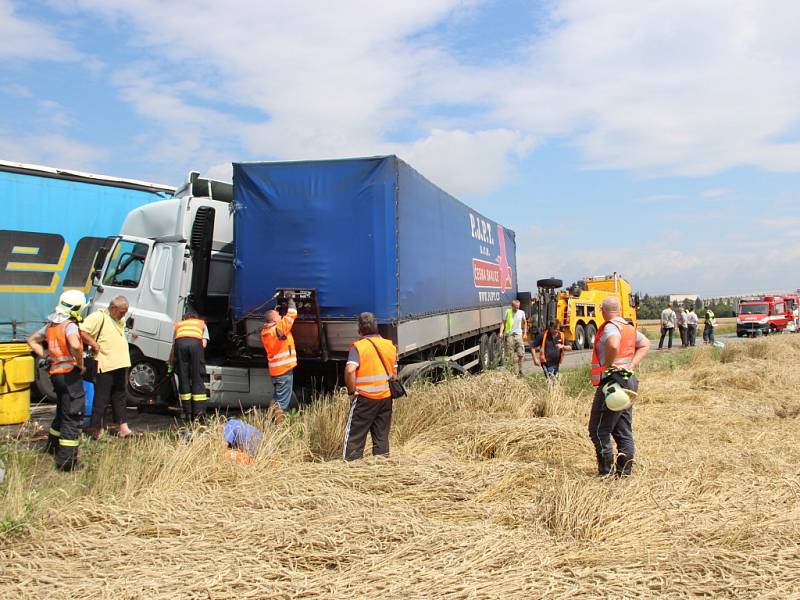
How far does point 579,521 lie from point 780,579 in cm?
104

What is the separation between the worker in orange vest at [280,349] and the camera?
7684 millimetres

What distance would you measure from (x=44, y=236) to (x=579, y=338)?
18027 mm

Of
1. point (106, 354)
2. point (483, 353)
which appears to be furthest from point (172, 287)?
point (483, 353)

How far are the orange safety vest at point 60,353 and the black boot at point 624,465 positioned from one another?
4811 millimetres

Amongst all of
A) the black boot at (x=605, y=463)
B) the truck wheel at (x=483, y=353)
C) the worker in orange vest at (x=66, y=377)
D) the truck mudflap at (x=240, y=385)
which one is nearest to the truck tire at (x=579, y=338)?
the truck wheel at (x=483, y=353)

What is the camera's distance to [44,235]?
35.5 ft

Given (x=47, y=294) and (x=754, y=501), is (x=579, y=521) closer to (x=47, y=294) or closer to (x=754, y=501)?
(x=754, y=501)

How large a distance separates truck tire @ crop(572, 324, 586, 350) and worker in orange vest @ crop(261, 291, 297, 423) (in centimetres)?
1734

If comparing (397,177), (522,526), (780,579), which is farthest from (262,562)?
(397,177)

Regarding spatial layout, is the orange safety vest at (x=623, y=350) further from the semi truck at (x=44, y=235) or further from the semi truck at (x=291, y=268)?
the semi truck at (x=44, y=235)

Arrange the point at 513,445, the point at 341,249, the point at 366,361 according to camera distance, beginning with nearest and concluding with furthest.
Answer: the point at 366,361 < the point at 513,445 < the point at 341,249

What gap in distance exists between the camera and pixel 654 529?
4.02 meters

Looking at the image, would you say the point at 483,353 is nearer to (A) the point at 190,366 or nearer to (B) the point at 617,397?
(A) the point at 190,366

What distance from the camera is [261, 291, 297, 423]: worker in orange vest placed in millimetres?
7684
